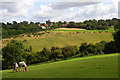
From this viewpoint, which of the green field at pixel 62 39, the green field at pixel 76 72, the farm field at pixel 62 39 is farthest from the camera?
the farm field at pixel 62 39

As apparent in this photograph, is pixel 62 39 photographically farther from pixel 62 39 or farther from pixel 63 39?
pixel 63 39

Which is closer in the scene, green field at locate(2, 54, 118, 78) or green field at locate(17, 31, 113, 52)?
Answer: green field at locate(2, 54, 118, 78)

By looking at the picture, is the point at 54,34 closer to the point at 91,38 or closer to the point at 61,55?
the point at 91,38

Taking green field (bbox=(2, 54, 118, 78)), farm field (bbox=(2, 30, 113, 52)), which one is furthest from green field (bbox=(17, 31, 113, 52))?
green field (bbox=(2, 54, 118, 78))

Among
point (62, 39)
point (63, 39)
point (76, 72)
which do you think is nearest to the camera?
point (76, 72)

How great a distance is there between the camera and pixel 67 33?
153m

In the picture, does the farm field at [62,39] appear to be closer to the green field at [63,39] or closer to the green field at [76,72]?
the green field at [63,39]

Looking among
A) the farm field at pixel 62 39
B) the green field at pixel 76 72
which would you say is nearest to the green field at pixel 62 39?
the farm field at pixel 62 39

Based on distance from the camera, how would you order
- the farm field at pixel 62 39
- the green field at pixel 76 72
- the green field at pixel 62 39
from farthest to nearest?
the farm field at pixel 62 39 → the green field at pixel 62 39 → the green field at pixel 76 72

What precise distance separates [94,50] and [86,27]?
98754 millimetres

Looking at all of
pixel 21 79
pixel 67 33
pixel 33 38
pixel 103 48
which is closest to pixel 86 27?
pixel 67 33

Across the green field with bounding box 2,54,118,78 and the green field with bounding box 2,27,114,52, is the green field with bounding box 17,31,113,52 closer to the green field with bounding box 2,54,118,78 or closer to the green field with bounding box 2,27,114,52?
the green field with bounding box 2,27,114,52

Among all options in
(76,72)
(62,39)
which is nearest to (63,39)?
(62,39)

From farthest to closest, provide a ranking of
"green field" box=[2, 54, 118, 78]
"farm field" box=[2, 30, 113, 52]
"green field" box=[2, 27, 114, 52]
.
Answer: "farm field" box=[2, 30, 113, 52], "green field" box=[2, 27, 114, 52], "green field" box=[2, 54, 118, 78]
